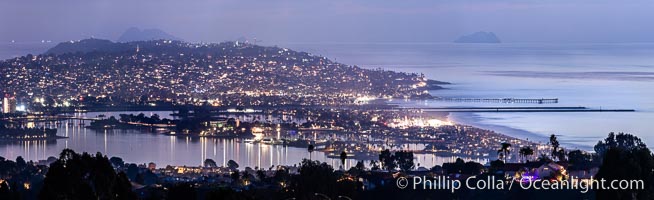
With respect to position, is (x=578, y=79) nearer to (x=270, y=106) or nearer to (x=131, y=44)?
(x=270, y=106)

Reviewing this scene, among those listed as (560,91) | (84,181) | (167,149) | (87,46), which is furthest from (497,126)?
(87,46)

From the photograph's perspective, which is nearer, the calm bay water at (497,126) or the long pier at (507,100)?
the calm bay water at (497,126)

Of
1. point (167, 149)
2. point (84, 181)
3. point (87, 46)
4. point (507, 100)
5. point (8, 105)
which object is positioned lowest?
point (167, 149)

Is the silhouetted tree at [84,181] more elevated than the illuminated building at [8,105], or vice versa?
the illuminated building at [8,105]

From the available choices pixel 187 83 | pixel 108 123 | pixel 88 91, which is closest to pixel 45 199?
pixel 108 123

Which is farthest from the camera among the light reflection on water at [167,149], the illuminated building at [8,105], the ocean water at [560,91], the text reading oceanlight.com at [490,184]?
the illuminated building at [8,105]
